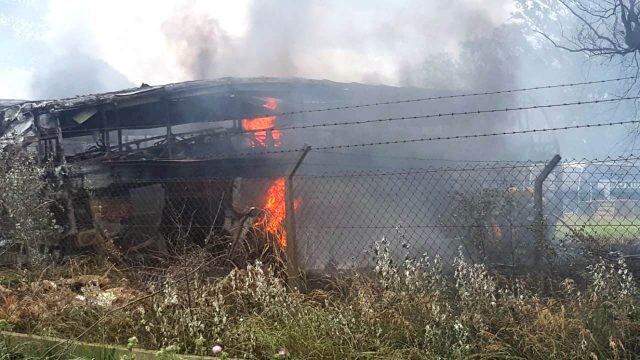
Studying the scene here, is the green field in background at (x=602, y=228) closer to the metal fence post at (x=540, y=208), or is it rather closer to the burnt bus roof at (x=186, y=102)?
the metal fence post at (x=540, y=208)

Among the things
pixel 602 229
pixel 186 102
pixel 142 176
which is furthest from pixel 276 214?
pixel 186 102

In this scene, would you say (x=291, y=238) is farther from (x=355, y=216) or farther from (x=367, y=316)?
(x=355, y=216)

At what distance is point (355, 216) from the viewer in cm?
988

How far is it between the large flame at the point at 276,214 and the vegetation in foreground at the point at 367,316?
2.59 ft

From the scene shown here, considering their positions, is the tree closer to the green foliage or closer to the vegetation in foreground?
the vegetation in foreground

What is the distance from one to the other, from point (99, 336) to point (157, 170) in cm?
464

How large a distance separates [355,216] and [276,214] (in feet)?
11.9

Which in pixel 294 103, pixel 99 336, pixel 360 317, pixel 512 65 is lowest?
pixel 99 336

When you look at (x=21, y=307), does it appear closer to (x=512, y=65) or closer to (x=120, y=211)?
(x=120, y=211)

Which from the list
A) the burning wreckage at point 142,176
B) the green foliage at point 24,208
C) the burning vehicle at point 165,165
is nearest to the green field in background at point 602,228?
the burning vehicle at point 165,165

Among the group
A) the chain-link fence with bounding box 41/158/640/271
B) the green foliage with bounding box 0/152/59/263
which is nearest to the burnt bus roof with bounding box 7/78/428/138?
the chain-link fence with bounding box 41/158/640/271

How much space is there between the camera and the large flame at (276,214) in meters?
5.71

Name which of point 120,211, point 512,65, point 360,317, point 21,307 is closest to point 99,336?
point 21,307

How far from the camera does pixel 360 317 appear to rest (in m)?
4.12
